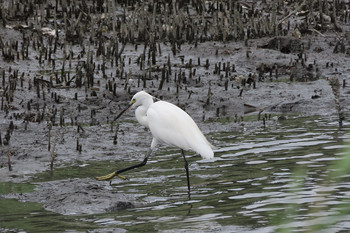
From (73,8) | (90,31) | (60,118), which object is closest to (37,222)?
(60,118)

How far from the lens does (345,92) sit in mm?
10758

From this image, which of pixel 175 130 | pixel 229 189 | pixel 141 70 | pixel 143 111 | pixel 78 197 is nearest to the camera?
pixel 78 197

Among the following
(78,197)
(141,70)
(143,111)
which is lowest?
(78,197)

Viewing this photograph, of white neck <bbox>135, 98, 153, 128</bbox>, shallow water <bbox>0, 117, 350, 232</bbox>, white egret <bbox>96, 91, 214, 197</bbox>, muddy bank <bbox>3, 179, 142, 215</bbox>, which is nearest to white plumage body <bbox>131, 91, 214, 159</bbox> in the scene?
white egret <bbox>96, 91, 214, 197</bbox>

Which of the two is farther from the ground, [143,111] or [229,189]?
[143,111]

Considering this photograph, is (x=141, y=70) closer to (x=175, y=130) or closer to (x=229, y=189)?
(x=175, y=130)

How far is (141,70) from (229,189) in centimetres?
574

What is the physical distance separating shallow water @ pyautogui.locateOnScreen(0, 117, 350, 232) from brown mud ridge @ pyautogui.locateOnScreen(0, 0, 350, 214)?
1.34 ft

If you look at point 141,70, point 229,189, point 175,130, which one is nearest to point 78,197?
point 175,130

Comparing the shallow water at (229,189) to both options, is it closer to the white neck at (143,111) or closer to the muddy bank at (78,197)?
the muddy bank at (78,197)

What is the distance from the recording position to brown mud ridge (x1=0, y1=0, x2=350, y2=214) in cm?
861

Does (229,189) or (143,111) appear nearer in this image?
(229,189)

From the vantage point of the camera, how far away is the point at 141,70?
1164cm

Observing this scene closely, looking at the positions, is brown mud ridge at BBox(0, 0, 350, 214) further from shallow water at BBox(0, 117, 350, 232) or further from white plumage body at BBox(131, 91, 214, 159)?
white plumage body at BBox(131, 91, 214, 159)
